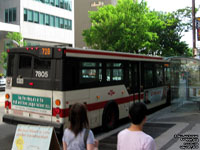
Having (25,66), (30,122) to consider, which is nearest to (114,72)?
(25,66)

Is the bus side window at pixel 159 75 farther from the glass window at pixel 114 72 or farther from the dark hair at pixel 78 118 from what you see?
the dark hair at pixel 78 118

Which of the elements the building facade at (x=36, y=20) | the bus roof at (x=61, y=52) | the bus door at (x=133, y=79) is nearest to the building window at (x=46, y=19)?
the building facade at (x=36, y=20)

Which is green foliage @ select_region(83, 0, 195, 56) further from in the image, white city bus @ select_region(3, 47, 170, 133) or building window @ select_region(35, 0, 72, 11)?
white city bus @ select_region(3, 47, 170, 133)

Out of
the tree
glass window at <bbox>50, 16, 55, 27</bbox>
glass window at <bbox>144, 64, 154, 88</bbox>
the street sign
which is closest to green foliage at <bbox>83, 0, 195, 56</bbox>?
the tree

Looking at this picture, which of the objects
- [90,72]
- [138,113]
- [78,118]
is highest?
[90,72]

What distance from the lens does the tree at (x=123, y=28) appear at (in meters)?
29.0

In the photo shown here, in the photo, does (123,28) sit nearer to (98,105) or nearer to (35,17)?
(35,17)

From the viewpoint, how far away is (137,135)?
263 cm

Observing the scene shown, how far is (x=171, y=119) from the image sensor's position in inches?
404

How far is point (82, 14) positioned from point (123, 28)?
46.5 metres

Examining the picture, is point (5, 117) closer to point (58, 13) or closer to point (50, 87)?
point (50, 87)

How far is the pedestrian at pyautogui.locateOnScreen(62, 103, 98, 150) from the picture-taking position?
9.80ft

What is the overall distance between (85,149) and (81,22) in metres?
71.9

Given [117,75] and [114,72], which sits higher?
[114,72]
